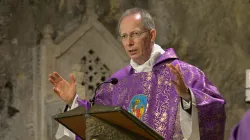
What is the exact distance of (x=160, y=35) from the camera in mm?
6340

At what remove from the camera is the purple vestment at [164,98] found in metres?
3.57

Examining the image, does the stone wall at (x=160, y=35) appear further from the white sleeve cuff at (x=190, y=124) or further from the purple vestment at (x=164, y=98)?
the white sleeve cuff at (x=190, y=124)

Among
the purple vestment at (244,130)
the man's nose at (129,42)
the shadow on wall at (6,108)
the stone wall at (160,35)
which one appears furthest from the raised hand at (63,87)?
the shadow on wall at (6,108)

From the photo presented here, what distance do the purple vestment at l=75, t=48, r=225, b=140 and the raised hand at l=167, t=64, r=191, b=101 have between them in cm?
7

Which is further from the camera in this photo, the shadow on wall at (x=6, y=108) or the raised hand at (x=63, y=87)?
the shadow on wall at (x=6, y=108)

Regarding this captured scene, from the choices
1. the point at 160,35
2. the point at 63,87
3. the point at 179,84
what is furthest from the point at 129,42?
the point at 160,35

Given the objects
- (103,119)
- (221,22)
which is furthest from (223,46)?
(103,119)

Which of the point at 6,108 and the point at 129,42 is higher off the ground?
the point at 129,42

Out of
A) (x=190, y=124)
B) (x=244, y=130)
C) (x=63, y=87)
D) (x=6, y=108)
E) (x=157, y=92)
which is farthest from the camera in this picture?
(x=6, y=108)

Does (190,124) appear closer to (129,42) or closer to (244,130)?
(129,42)

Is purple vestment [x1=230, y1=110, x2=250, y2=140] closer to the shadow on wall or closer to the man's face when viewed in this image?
the man's face

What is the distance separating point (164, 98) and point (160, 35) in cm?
249

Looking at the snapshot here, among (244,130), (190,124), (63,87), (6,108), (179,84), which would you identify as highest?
(244,130)

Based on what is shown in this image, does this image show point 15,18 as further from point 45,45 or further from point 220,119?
point 220,119
